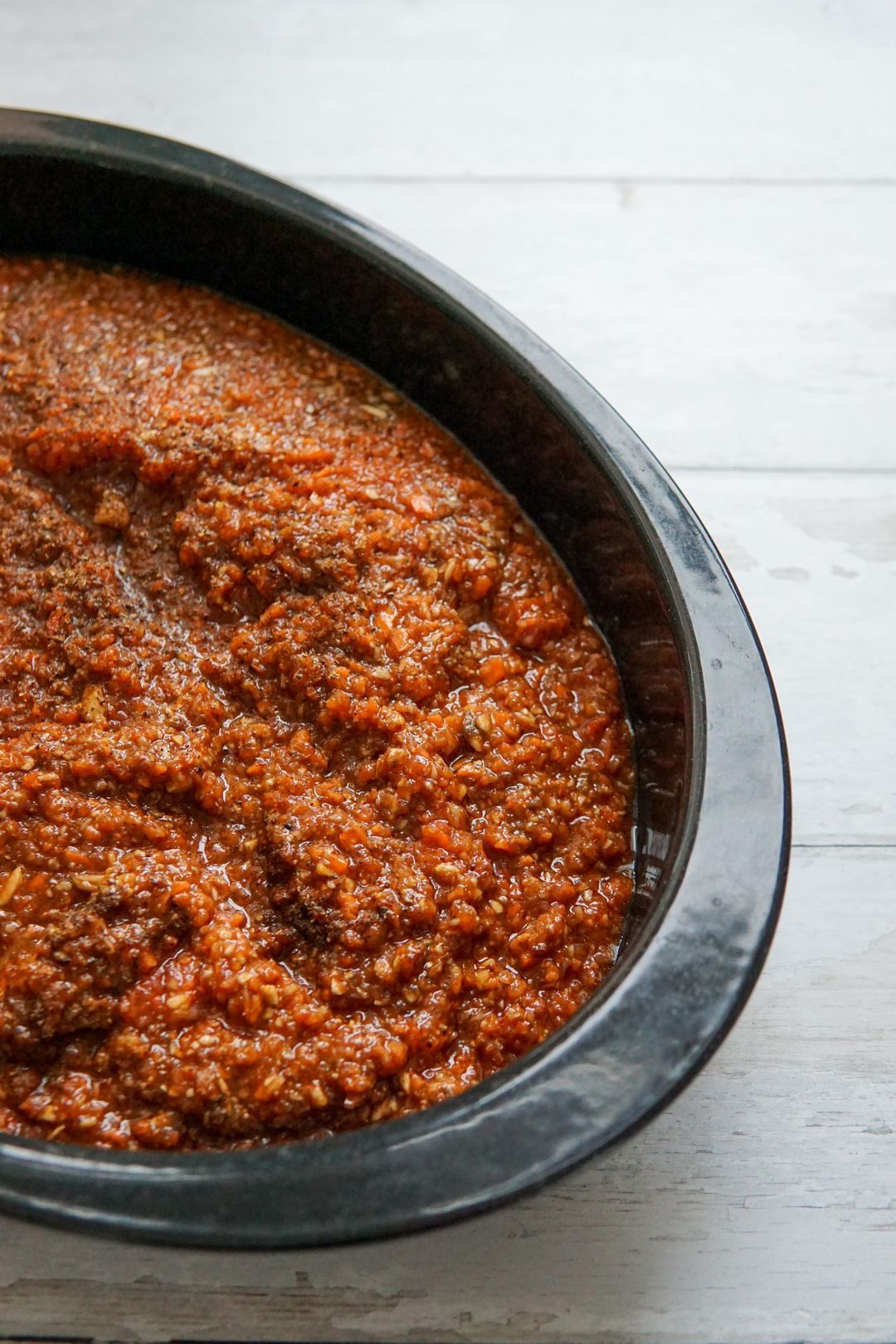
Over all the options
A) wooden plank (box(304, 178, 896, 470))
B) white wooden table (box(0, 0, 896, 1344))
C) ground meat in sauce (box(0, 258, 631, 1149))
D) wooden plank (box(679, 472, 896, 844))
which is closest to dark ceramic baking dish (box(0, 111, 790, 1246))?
ground meat in sauce (box(0, 258, 631, 1149))

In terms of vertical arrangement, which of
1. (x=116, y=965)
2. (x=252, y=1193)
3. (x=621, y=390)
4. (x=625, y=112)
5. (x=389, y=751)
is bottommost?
(x=252, y=1193)

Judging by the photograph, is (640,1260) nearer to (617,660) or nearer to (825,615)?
(617,660)

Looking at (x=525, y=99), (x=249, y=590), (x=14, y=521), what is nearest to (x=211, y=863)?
(x=249, y=590)

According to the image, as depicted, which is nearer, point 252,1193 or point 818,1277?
point 252,1193

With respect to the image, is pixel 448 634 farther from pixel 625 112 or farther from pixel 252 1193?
pixel 625 112

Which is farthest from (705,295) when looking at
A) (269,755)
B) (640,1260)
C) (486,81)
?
(640,1260)

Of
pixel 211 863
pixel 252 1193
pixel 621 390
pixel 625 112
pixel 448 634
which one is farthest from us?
pixel 625 112

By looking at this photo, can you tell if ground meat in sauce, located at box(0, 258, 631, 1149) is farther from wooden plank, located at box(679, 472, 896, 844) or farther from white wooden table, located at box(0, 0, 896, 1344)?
wooden plank, located at box(679, 472, 896, 844)
